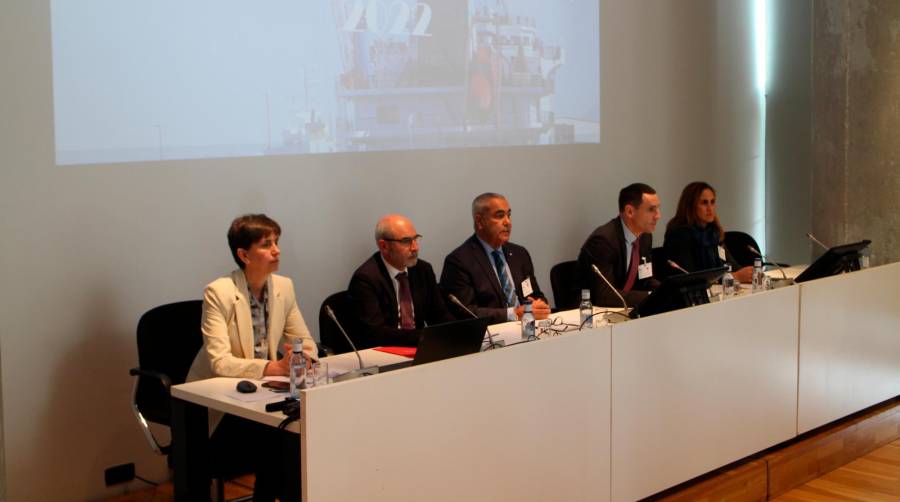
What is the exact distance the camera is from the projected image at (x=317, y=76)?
14.3ft

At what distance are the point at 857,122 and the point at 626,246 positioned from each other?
9.02 feet

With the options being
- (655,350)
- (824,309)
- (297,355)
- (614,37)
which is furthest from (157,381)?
(614,37)

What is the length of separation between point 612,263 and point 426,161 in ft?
3.85

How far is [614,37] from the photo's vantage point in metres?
6.77

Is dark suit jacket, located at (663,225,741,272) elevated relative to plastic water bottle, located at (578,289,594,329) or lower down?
elevated

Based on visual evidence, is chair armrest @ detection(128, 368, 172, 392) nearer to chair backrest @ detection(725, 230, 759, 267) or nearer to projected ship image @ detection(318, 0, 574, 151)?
projected ship image @ detection(318, 0, 574, 151)

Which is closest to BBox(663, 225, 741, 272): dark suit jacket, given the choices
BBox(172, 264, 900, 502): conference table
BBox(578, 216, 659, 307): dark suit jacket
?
BBox(578, 216, 659, 307): dark suit jacket

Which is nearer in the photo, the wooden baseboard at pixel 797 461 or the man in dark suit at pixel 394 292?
the wooden baseboard at pixel 797 461

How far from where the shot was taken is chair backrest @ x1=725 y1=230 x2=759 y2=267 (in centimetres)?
688

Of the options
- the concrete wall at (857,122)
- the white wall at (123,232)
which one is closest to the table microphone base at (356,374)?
the white wall at (123,232)

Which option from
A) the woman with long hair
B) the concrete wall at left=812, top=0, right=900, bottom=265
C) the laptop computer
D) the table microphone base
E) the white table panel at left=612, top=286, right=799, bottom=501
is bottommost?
the white table panel at left=612, top=286, right=799, bottom=501

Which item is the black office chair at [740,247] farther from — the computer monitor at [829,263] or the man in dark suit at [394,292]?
the man in dark suit at [394,292]

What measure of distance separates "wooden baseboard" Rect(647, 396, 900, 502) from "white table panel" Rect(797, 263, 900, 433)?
0.21 ft

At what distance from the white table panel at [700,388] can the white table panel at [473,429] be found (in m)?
0.14
